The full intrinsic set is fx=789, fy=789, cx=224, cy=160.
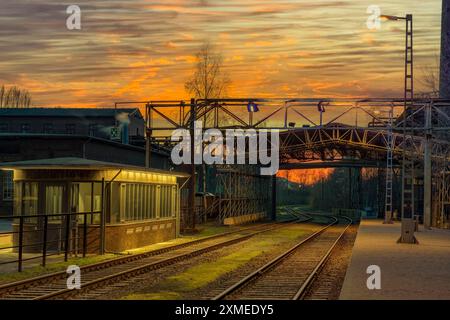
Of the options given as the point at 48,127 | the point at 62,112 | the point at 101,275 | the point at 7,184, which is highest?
the point at 62,112

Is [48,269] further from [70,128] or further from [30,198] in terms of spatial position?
[70,128]

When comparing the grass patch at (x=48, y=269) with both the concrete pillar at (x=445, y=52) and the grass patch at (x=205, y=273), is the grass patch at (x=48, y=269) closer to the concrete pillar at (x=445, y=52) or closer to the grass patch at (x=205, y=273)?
the grass patch at (x=205, y=273)

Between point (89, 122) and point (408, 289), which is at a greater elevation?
point (89, 122)

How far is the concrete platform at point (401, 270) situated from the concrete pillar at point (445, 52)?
142 feet

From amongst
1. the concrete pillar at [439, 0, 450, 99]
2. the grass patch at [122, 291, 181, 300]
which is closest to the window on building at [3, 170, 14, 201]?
the grass patch at [122, 291, 181, 300]

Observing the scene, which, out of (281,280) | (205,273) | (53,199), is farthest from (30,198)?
(281,280)

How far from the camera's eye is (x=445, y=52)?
78500mm

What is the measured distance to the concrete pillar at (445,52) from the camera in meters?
74.8

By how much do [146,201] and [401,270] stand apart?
44.5ft
